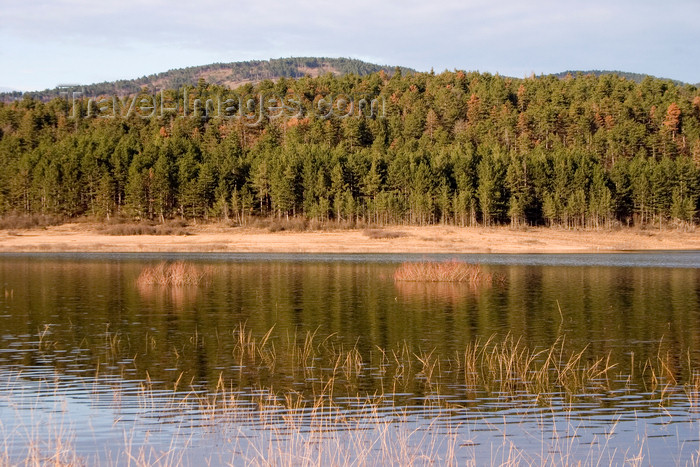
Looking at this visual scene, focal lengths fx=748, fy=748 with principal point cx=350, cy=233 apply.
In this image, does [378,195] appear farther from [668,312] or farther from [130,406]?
[130,406]

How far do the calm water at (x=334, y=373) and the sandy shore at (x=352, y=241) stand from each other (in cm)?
5370

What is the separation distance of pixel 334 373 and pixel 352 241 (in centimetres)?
9134

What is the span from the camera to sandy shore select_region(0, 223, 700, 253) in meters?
110

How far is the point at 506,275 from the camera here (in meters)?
68.7

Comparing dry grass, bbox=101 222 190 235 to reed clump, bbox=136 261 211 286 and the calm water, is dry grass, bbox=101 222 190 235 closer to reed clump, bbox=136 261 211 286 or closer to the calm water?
reed clump, bbox=136 261 211 286

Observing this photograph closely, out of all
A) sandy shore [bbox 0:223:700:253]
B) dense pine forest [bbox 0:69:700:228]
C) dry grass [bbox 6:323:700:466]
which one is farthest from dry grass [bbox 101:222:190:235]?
dry grass [bbox 6:323:700:466]

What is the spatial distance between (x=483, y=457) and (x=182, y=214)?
139003 mm

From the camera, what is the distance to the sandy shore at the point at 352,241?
10988 centimetres

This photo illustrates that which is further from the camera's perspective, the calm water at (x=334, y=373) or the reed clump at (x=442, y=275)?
the reed clump at (x=442, y=275)

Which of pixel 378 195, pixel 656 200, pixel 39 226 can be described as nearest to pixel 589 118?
pixel 656 200

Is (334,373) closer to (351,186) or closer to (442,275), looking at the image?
(442,275)

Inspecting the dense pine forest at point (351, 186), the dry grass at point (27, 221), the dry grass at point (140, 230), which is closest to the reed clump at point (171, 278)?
the dry grass at point (140, 230)

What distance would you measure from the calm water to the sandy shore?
53.7 metres

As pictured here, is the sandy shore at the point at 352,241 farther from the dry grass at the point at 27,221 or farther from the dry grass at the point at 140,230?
the dry grass at the point at 27,221
